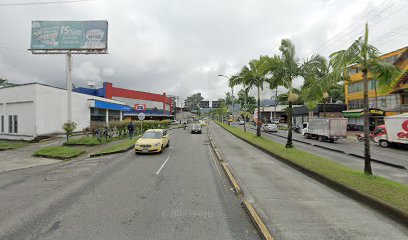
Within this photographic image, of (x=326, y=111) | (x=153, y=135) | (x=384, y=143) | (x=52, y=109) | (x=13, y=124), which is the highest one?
(x=326, y=111)

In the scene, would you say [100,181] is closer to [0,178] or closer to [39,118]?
[0,178]

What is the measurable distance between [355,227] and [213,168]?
649 cm

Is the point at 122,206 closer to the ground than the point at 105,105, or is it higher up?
closer to the ground

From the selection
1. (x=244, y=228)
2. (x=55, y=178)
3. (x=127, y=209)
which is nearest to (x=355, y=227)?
(x=244, y=228)

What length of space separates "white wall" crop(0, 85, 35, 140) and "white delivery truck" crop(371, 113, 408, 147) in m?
34.2

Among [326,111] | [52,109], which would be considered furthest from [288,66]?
[326,111]

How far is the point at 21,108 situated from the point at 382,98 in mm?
48519

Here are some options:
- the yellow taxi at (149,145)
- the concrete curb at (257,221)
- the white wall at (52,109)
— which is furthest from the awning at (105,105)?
the concrete curb at (257,221)

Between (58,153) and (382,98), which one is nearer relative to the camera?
(58,153)

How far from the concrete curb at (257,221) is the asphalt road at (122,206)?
0.42 feet

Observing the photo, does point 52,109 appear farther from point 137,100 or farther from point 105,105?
point 137,100

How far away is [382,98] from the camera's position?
35.2m

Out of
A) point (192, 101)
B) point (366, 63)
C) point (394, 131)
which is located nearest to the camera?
point (366, 63)

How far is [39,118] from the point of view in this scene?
2375cm
